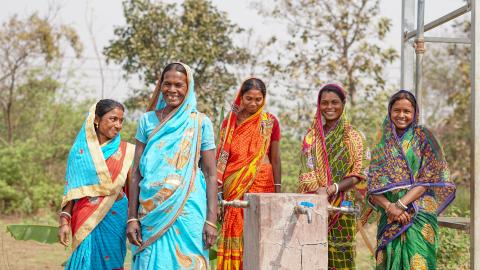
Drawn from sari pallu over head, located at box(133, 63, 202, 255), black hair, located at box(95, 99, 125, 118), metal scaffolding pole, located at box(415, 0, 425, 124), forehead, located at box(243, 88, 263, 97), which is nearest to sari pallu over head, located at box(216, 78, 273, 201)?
forehead, located at box(243, 88, 263, 97)

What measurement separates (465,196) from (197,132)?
9864 millimetres

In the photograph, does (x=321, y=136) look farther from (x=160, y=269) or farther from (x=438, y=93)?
(x=438, y=93)

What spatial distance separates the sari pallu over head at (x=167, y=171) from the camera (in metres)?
3.98

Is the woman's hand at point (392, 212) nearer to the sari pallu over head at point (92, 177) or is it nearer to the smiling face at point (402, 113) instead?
the smiling face at point (402, 113)

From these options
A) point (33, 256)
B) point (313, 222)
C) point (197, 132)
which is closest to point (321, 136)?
point (197, 132)

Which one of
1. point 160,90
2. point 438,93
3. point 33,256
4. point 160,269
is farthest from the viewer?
point 438,93

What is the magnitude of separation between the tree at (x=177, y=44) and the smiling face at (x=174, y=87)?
8405 millimetres

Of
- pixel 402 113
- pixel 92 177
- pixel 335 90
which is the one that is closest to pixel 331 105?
pixel 335 90

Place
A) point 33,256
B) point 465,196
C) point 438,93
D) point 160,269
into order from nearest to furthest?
point 160,269, point 33,256, point 465,196, point 438,93

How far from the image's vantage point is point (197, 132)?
4.16m

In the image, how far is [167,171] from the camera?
4023 millimetres

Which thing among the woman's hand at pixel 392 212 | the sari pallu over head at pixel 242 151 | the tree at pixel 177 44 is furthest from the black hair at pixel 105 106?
the tree at pixel 177 44

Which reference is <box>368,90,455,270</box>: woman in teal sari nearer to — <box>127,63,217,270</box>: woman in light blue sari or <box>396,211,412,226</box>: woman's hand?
<box>396,211,412,226</box>: woman's hand

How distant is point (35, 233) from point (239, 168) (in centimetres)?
197
